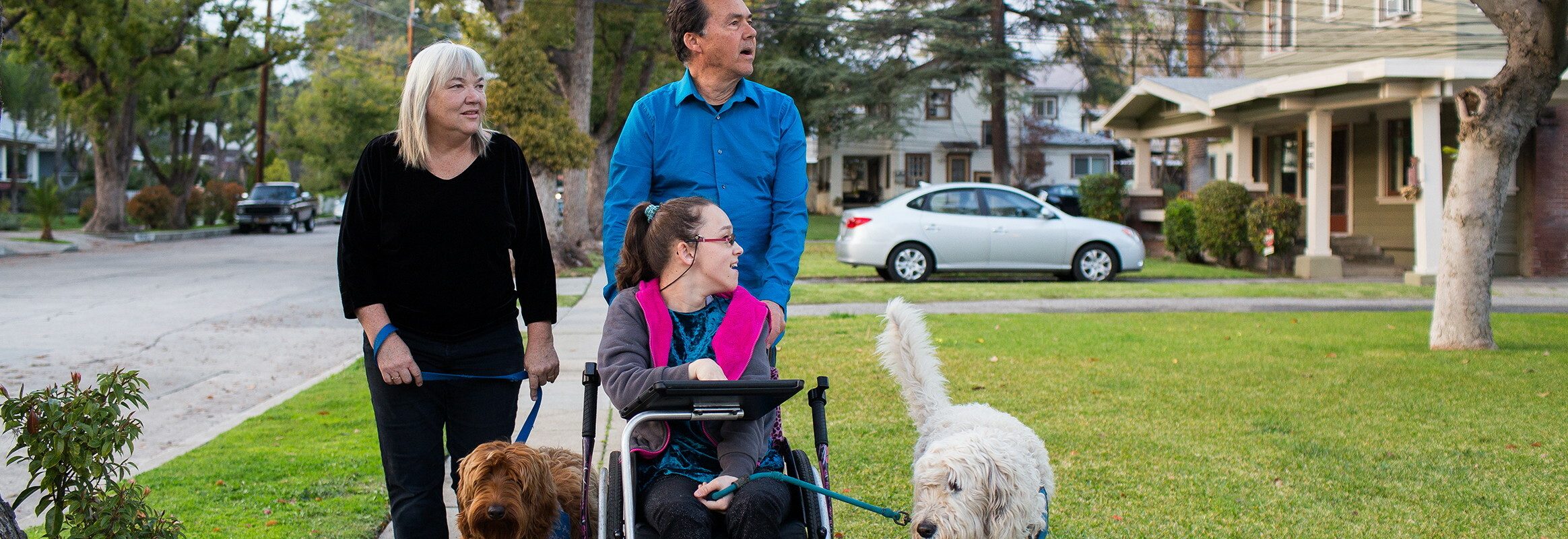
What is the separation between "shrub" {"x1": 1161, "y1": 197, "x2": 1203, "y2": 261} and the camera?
21.3 m

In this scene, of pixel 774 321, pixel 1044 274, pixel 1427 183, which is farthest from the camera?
pixel 1044 274

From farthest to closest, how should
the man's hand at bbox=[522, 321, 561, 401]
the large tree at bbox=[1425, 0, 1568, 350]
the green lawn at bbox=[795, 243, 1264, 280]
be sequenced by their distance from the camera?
the green lawn at bbox=[795, 243, 1264, 280] → the large tree at bbox=[1425, 0, 1568, 350] → the man's hand at bbox=[522, 321, 561, 401]

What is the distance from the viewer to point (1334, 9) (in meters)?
23.2

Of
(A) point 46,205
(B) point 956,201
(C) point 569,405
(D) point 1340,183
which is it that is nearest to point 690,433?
(C) point 569,405

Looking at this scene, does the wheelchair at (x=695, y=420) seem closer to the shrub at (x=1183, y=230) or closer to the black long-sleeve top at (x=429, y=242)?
the black long-sleeve top at (x=429, y=242)

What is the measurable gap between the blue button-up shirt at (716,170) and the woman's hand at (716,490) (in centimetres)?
80

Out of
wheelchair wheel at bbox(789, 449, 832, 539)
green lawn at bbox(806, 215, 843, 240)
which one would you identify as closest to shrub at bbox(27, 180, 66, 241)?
green lawn at bbox(806, 215, 843, 240)

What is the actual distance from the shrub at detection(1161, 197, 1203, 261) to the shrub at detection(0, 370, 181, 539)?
19864mm

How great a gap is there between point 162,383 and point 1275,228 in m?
15.8

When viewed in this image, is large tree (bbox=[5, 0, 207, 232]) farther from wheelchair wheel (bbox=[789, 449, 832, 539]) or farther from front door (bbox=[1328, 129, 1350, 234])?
wheelchair wheel (bbox=[789, 449, 832, 539])

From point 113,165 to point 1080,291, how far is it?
29.0 m

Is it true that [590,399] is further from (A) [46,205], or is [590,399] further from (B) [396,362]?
(A) [46,205]

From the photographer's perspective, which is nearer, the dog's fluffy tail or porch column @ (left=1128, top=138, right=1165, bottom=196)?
the dog's fluffy tail

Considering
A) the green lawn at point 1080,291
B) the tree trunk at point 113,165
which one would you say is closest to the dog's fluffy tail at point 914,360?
the green lawn at point 1080,291
